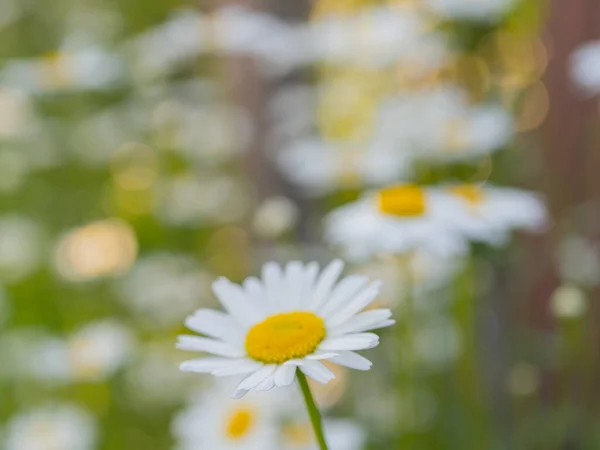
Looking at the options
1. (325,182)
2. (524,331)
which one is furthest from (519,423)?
(325,182)

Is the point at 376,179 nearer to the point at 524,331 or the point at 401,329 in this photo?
the point at 401,329

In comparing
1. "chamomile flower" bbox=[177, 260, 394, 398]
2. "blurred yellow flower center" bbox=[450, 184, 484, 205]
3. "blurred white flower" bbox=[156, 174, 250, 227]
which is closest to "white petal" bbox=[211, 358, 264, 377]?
"chamomile flower" bbox=[177, 260, 394, 398]

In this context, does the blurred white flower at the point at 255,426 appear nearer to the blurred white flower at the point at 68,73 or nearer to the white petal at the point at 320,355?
the white petal at the point at 320,355

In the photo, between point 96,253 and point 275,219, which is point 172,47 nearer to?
point 96,253

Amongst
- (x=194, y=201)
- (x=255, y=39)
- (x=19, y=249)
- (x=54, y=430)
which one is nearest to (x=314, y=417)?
(x=54, y=430)

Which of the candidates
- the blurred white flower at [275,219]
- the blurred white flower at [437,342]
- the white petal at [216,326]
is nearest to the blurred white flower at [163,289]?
the blurred white flower at [437,342]

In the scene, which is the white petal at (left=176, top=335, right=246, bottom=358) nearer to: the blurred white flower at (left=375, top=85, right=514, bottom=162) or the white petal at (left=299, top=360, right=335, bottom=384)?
the white petal at (left=299, top=360, right=335, bottom=384)
